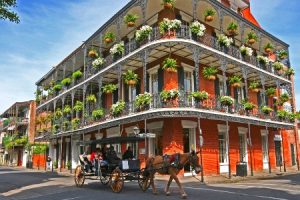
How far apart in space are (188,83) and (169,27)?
3892mm

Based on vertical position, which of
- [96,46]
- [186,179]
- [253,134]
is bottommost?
[186,179]

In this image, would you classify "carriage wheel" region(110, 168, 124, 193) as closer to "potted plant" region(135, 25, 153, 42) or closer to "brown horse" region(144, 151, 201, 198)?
"brown horse" region(144, 151, 201, 198)

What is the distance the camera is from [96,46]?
24969 mm

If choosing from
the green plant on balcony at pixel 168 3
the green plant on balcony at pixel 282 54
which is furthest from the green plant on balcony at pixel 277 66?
the green plant on balcony at pixel 168 3

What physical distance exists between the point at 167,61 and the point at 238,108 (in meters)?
6.24

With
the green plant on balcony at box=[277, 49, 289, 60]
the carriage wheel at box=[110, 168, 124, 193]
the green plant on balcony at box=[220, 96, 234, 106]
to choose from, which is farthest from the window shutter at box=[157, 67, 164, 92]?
the green plant on balcony at box=[277, 49, 289, 60]

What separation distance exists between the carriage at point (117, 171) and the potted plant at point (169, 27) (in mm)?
7619

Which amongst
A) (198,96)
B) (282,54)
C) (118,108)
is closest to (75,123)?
(118,108)

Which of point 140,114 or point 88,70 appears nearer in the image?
point 140,114

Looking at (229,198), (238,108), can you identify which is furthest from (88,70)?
(229,198)

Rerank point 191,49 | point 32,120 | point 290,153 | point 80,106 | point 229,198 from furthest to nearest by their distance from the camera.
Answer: point 32,120 < point 290,153 < point 80,106 < point 191,49 < point 229,198

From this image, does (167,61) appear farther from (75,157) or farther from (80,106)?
(75,157)

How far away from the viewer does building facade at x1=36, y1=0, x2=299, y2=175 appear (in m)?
17.5

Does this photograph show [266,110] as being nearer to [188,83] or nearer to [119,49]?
[188,83]
